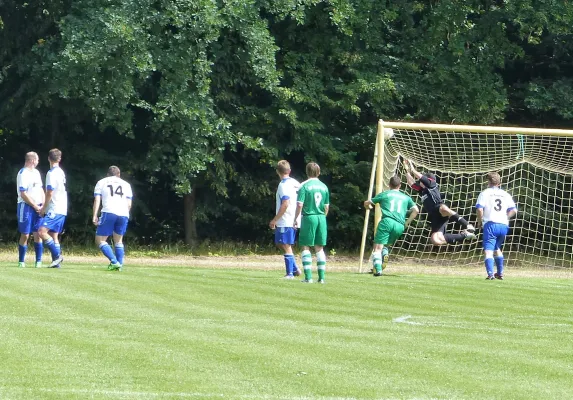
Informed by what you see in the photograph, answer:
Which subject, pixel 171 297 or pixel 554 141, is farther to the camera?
pixel 554 141

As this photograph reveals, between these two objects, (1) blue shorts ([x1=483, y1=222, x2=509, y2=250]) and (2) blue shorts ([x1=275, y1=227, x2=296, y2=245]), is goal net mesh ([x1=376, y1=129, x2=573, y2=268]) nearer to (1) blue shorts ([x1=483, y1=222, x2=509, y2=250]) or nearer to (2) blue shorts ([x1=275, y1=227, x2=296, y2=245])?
(1) blue shorts ([x1=483, y1=222, x2=509, y2=250])

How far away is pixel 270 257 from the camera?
28.8 metres

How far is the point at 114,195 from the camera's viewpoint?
63.0 feet

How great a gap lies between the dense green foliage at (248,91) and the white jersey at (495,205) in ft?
30.3

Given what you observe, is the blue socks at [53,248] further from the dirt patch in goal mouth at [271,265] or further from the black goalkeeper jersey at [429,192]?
the black goalkeeper jersey at [429,192]

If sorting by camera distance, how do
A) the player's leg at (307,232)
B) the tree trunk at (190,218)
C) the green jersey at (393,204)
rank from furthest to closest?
the tree trunk at (190,218), the green jersey at (393,204), the player's leg at (307,232)

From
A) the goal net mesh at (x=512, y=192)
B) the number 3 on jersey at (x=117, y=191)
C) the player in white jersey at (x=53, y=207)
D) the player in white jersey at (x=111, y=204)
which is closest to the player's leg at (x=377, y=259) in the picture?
the player in white jersey at (x=111, y=204)

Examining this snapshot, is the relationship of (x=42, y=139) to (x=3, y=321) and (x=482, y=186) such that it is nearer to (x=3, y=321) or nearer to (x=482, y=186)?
(x=482, y=186)

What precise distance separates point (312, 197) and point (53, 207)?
4352 mm

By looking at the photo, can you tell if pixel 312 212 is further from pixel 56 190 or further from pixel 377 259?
pixel 56 190

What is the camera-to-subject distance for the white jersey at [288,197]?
749 inches

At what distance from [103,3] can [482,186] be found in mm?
9679

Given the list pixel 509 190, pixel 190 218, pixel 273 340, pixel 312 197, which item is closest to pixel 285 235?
pixel 312 197

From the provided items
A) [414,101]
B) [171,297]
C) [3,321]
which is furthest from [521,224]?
[3,321]
